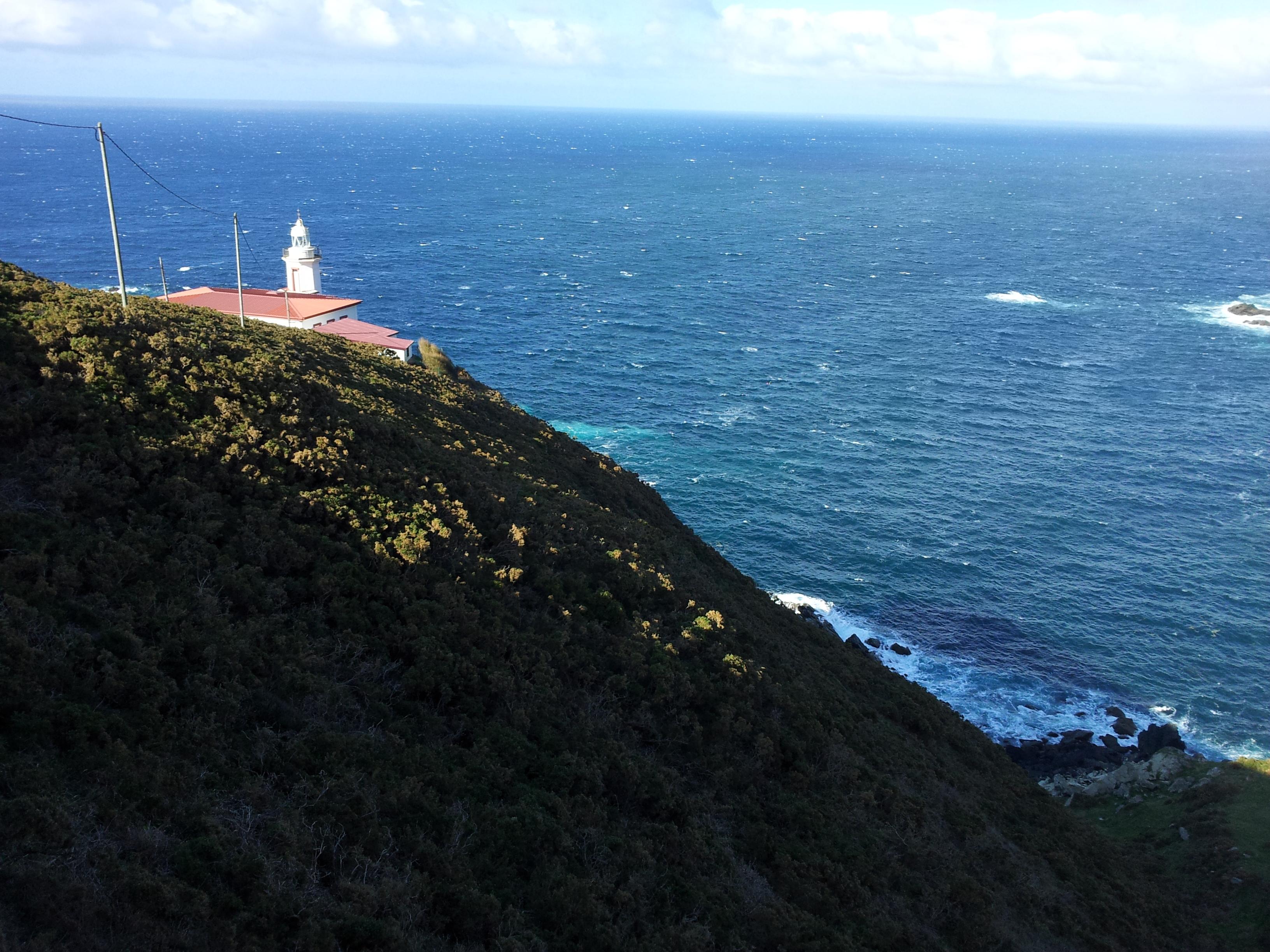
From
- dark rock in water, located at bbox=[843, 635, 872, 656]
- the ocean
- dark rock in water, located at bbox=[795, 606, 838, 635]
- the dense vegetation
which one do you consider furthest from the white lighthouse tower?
dark rock in water, located at bbox=[843, 635, 872, 656]

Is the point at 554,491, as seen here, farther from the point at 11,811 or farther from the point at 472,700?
the point at 11,811

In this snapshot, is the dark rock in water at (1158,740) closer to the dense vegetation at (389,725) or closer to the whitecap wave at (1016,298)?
the dense vegetation at (389,725)

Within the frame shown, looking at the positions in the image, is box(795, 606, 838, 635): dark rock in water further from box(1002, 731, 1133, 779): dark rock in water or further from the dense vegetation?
the dense vegetation

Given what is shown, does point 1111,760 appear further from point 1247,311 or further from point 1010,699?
point 1247,311

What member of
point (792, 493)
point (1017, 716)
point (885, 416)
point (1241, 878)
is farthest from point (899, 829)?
point (885, 416)

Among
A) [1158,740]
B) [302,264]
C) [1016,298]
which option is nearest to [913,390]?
[1016,298]

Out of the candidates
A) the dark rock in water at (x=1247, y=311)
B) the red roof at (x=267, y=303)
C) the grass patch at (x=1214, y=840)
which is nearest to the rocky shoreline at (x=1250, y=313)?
the dark rock in water at (x=1247, y=311)

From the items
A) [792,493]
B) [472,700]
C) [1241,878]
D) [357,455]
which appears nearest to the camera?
[472,700]
